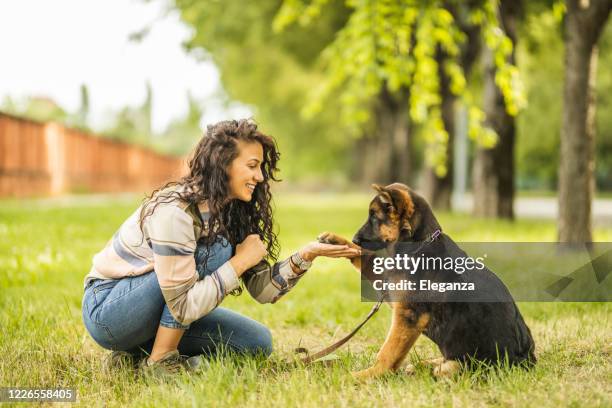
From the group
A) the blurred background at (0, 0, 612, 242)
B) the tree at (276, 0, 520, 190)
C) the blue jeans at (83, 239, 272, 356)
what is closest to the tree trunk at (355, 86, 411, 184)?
the blurred background at (0, 0, 612, 242)

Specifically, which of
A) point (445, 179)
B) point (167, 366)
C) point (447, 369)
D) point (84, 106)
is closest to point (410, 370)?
point (447, 369)

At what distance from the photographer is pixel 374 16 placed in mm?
6582

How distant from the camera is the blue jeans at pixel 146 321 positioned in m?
3.70

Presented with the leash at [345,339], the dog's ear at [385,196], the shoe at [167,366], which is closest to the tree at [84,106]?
the shoe at [167,366]

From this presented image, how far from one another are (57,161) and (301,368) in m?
20.9

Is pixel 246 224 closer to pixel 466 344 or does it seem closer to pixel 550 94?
pixel 466 344

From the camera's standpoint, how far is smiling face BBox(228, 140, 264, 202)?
12.4 feet

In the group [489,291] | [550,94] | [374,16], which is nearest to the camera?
[489,291]

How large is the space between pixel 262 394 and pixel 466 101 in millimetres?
5245

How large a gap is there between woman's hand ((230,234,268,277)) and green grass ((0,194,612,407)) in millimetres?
555

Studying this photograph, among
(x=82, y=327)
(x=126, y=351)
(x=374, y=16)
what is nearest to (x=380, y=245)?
(x=126, y=351)

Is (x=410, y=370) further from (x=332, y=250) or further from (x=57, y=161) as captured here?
(x=57, y=161)

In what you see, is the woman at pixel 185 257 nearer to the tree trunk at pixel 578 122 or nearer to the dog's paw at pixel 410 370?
the dog's paw at pixel 410 370

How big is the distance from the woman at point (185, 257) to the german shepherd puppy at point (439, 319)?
0.36m
